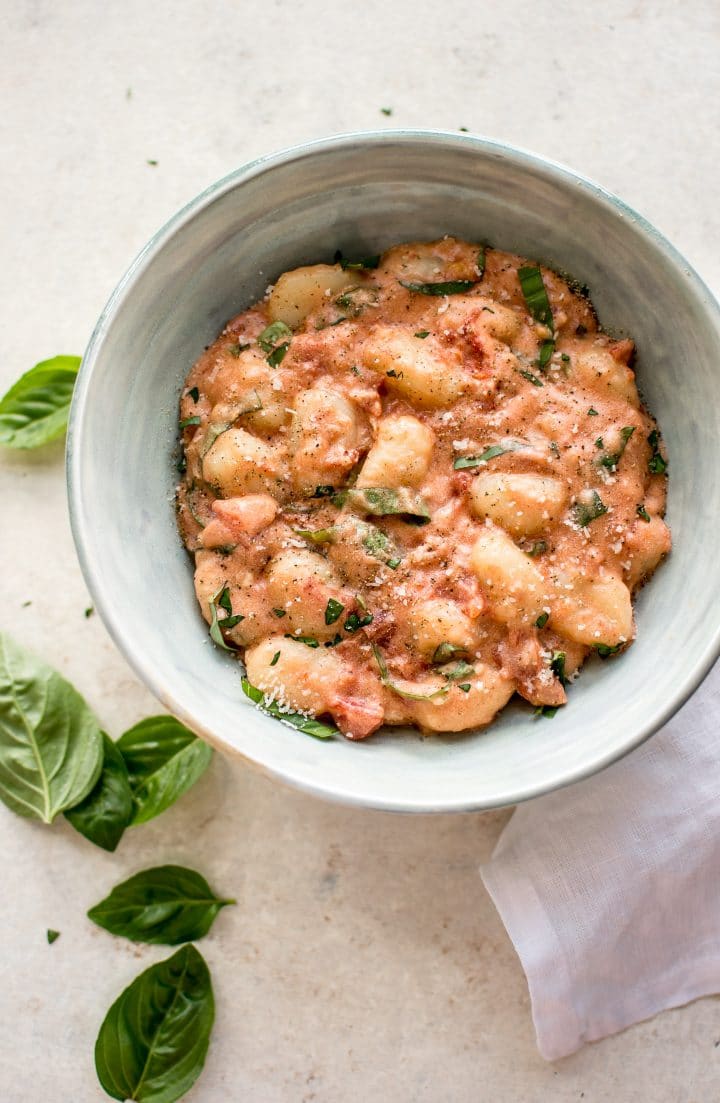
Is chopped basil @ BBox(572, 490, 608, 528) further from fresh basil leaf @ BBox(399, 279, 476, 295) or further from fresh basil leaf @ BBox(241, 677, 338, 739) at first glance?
fresh basil leaf @ BBox(241, 677, 338, 739)

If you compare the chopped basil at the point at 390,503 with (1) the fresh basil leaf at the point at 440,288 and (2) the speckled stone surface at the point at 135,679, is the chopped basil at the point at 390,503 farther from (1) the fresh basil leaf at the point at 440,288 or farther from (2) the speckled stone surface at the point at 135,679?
(2) the speckled stone surface at the point at 135,679

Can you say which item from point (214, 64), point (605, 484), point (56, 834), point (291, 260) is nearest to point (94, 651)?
point (56, 834)

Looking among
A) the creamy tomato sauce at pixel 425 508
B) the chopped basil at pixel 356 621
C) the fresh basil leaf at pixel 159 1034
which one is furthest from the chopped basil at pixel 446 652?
the fresh basil leaf at pixel 159 1034

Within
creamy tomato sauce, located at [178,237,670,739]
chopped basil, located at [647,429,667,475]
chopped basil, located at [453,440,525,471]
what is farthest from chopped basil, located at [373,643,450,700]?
chopped basil, located at [647,429,667,475]

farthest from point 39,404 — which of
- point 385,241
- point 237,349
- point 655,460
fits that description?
point 655,460

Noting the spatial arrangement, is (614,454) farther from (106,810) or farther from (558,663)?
(106,810)
